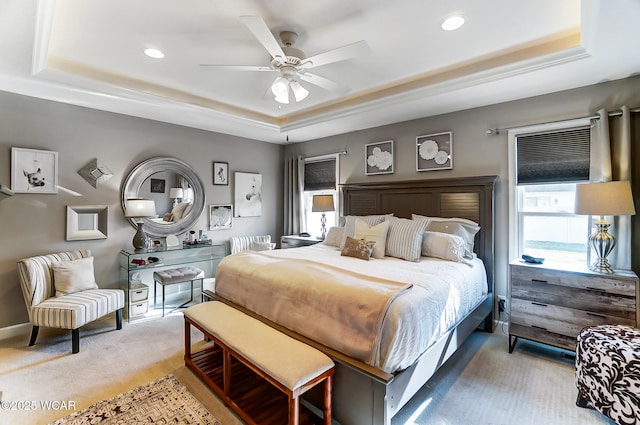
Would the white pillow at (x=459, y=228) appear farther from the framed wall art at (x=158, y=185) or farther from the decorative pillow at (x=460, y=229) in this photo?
the framed wall art at (x=158, y=185)

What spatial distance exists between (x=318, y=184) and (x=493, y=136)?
9.30 ft

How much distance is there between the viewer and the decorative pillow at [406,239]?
10.5 ft

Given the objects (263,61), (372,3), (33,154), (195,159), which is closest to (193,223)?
(195,159)

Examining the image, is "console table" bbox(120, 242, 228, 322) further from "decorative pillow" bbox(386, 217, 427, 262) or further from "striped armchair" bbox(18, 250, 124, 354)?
"decorative pillow" bbox(386, 217, 427, 262)

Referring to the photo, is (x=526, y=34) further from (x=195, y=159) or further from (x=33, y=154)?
(x=33, y=154)

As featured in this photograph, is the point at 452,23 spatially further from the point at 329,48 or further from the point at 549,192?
the point at 549,192

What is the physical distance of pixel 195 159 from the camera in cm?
461

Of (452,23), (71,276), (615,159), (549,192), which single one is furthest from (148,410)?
(615,159)

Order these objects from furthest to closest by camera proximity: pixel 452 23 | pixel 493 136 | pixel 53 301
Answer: pixel 493 136 < pixel 53 301 < pixel 452 23

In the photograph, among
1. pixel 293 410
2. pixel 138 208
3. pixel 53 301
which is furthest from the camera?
pixel 138 208

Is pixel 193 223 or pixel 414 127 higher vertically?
pixel 414 127

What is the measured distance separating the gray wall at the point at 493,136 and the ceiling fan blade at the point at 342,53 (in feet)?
7.21

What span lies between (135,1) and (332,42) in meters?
1.50

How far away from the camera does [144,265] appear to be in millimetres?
3668
